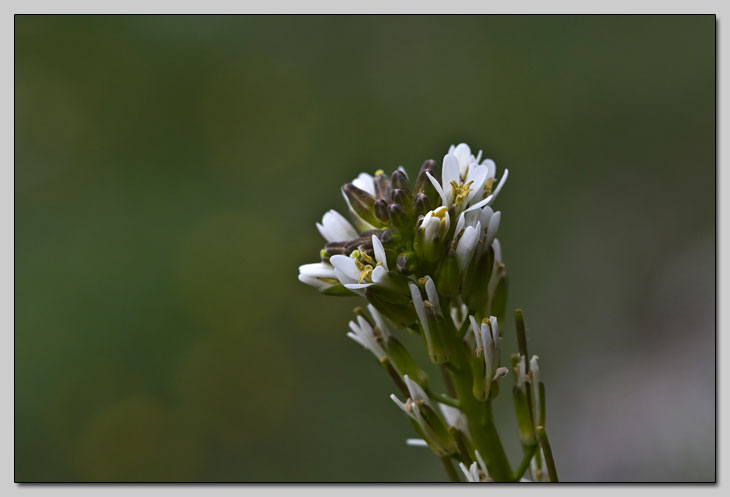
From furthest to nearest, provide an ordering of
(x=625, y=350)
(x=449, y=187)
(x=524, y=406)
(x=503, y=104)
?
1. (x=503, y=104)
2. (x=625, y=350)
3. (x=524, y=406)
4. (x=449, y=187)

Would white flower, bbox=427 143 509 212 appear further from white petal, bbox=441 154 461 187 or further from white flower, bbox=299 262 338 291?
white flower, bbox=299 262 338 291

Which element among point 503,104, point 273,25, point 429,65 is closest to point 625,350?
point 503,104

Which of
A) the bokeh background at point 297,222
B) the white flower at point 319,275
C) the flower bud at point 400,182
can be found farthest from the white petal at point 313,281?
the bokeh background at point 297,222

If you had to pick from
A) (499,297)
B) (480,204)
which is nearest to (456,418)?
(499,297)

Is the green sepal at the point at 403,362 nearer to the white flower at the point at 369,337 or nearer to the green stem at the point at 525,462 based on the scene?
the white flower at the point at 369,337

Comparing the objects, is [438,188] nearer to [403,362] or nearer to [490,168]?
[490,168]

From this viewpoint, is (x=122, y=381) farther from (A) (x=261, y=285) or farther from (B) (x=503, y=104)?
(B) (x=503, y=104)

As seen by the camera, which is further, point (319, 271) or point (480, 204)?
point (319, 271)
